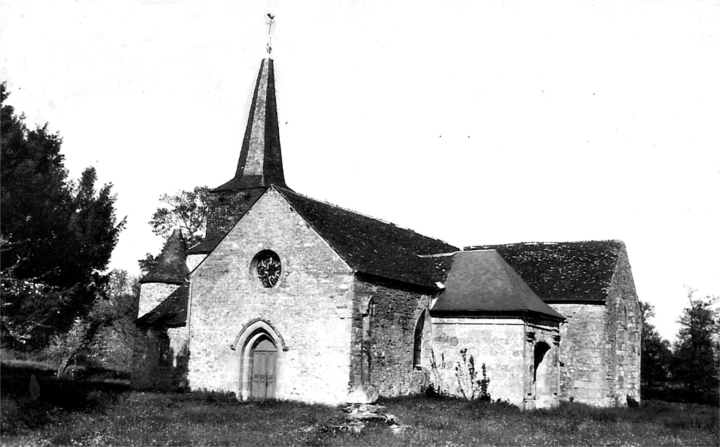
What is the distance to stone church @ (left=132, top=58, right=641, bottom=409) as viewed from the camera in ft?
73.6

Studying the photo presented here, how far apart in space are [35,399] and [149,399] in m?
4.18

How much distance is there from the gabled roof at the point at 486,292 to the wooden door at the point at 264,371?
6736 mm

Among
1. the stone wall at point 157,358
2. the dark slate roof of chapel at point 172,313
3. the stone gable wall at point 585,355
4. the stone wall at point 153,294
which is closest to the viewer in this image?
the stone gable wall at point 585,355

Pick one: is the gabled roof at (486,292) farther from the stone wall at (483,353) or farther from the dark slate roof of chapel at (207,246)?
the dark slate roof of chapel at (207,246)

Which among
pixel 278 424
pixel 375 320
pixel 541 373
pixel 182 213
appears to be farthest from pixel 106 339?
pixel 278 424

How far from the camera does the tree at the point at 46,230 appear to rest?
2252 centimetres

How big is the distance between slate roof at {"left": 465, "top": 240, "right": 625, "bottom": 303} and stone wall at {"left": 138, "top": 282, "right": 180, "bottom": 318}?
17.4 m

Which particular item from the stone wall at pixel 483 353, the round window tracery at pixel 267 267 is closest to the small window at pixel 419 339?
the stone wall at pixel 483 353

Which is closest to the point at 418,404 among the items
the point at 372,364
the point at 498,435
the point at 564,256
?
the point at 372,364

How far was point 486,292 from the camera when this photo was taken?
85.7 feet

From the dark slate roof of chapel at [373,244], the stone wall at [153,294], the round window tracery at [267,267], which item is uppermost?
the dark slate roof of chapel at [373,244]

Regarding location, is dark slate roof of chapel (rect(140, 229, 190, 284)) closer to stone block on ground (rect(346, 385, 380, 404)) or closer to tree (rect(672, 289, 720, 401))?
stone block on ground (rect(346, 385, 380, 404))

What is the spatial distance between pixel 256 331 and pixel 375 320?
4.29 m

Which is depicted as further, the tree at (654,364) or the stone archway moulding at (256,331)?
the tree at (654,364)
